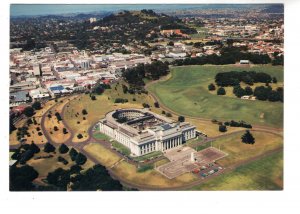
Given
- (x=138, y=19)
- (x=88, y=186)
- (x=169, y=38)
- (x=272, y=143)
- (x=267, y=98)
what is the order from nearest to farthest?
(x=88, y=186) < (x=272, y=143) < (x=267, y=98) < (x=138, y=19) < (x=169, y=38)

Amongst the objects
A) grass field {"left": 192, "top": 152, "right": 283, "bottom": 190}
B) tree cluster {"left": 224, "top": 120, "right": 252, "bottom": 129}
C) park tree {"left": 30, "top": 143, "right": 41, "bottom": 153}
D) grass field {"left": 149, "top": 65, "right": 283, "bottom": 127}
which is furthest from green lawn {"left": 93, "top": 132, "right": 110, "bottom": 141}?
tree cluster {"left": 224, "top": 120, "right": 252, "bottom": 129}

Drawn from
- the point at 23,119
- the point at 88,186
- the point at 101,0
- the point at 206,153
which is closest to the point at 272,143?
the point at 206,153

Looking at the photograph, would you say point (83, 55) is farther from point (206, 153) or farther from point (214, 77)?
point (206, 153)

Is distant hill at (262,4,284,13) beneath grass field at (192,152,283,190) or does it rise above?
above

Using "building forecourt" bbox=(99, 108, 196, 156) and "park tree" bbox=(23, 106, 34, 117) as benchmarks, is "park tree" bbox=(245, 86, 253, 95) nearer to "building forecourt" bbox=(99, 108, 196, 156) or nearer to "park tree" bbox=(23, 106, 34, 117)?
"building forecourt" bbox=(99, 108, 196, 156)
